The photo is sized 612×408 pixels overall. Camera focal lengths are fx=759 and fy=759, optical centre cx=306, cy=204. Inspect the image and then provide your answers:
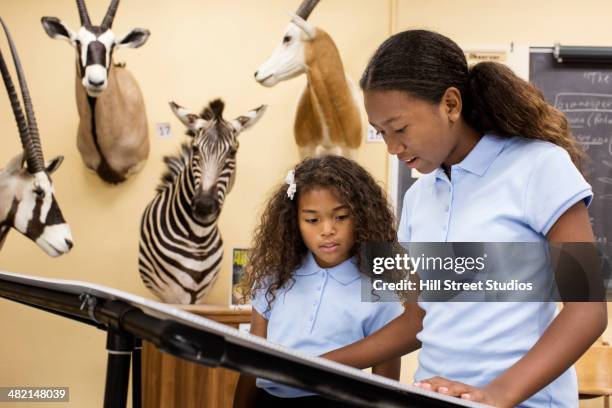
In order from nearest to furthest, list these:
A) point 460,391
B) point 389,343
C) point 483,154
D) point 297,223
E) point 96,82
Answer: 1. point 460,391
2. point 483,154
3. point 389,343
4. point 297,223
5. point 96,82

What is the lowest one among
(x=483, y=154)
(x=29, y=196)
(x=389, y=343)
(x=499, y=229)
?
(x=389, y=343)

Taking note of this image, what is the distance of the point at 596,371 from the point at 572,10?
1.60 m

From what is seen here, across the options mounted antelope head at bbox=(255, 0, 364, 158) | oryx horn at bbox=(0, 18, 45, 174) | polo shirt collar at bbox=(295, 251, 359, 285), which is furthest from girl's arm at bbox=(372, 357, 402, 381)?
oryx horn at bbox=(0, 18, 45, 174)

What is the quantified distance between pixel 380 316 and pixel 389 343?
11.1 inches

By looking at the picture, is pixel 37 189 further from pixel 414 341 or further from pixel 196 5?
pixel 414 341

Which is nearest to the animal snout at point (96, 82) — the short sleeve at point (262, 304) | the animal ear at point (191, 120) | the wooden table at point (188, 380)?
the animal ear at point (191, 120)

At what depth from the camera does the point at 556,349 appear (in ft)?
3.00

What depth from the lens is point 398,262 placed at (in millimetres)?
1401

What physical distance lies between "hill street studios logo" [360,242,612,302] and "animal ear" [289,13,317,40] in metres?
2.10

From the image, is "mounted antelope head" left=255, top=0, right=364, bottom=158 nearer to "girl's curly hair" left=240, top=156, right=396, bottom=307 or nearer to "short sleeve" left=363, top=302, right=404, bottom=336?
"girl's curly hair" left=240, top=156, right=396, bottom=307

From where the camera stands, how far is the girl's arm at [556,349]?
89 centimetres

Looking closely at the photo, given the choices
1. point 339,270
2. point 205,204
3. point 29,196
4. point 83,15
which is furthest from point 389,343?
point 83,15

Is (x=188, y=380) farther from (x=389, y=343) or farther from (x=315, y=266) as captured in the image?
(x=389, y=343)

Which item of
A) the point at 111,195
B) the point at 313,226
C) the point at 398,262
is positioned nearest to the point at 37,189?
the point at 111,195
